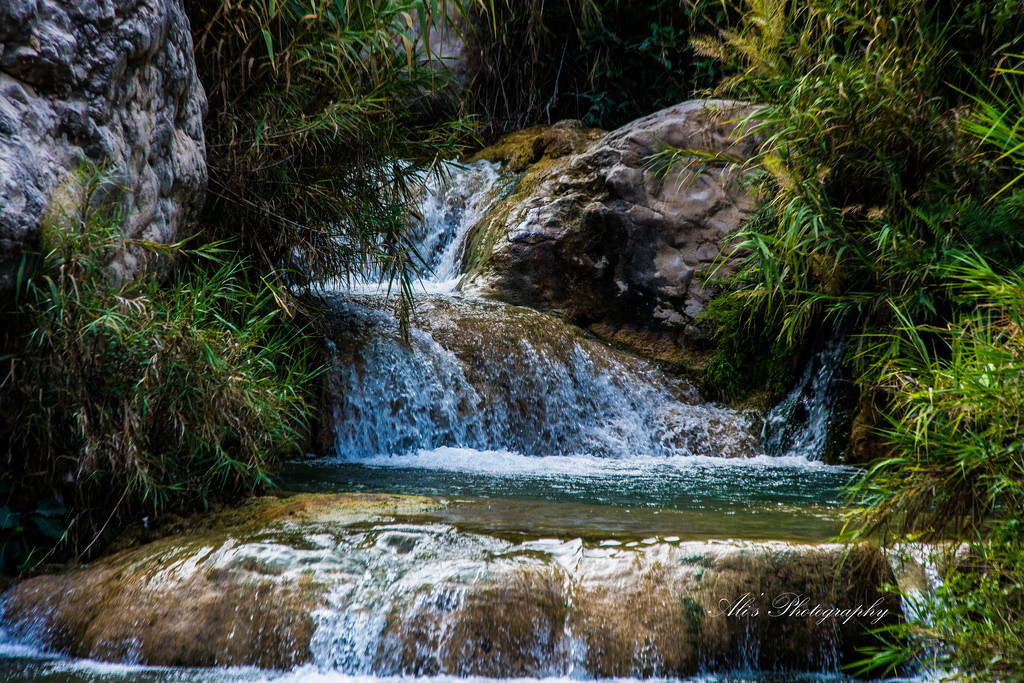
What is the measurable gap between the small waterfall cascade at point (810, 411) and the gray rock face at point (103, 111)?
162 inches

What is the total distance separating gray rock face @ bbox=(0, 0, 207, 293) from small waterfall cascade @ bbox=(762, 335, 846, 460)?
162 inches

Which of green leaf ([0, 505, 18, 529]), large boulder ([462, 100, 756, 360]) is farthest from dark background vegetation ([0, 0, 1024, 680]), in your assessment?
large boulder ([462, 100, 756, 360])

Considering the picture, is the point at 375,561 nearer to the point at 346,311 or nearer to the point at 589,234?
the point at 346,311

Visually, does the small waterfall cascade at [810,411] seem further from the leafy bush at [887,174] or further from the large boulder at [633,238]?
the large boulder at [633,238]

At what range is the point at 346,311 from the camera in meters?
5.57

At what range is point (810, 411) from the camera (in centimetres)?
558

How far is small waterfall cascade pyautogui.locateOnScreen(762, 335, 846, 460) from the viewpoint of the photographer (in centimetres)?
541

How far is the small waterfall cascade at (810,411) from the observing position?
17.7 feet

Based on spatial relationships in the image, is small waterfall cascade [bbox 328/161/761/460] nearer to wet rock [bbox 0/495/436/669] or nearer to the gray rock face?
the gray rock face

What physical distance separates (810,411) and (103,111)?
469 cm

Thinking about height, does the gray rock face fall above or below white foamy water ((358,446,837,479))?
above

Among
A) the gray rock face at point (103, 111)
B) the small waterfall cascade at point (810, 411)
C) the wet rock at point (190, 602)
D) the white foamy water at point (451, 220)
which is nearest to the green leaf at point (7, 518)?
the wet rock at point (190, 602)

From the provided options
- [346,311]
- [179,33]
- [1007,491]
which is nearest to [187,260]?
[179,33]
